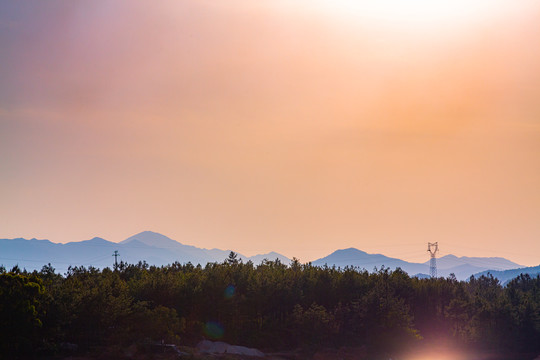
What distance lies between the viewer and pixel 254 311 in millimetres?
66562

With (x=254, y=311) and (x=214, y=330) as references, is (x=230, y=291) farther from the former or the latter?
(x=214, y=330)

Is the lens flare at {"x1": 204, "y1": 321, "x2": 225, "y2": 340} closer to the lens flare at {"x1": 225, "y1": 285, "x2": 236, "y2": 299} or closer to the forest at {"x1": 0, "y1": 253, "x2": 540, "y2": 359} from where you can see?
the forest at {"x1": 0, "y1": 253, "x2": 540, "y2": 359}

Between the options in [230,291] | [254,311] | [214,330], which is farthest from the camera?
[230,291]

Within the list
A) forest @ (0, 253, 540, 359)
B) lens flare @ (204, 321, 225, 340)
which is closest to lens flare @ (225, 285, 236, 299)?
forest @ (0, 253, 540, 359)

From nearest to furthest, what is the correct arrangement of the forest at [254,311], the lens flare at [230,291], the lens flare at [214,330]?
the forest at [254,311] → the lens flare at [214,330] → the lens flare at [230,291]

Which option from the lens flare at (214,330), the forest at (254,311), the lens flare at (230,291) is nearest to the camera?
the forest at (254,311)

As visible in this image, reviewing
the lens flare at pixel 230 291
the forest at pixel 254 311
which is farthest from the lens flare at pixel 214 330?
the lens flare at pixel 230 291

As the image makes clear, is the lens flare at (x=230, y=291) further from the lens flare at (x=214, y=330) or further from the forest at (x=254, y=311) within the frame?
the lens flare at (x=214, y=330)

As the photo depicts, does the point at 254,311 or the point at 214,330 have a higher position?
the point at 254,311

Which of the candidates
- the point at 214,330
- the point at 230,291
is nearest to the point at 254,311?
the point at 230,291

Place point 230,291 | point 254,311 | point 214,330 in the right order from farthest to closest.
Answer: point 230,291
point 254,311
point 214,330

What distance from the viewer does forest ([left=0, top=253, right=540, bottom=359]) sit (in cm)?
5056

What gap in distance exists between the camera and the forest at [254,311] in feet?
166

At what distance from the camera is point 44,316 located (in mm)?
50250
